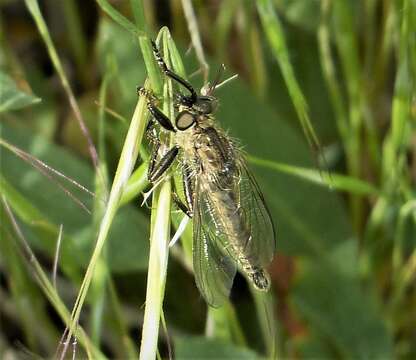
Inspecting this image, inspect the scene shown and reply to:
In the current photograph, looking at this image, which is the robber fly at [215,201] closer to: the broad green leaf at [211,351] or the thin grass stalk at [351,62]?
the broad green leaf at [211,351]

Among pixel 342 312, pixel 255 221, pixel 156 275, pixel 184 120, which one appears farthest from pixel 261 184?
pixel 156 275

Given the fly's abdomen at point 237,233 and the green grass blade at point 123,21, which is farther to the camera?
the fly's abdomen at point 237,233

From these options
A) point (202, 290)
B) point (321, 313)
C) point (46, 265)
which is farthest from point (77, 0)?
point (202, 290)

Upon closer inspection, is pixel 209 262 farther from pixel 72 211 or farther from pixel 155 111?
pixel 72 211

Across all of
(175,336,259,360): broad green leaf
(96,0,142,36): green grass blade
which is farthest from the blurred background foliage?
(96,0,142,36): green grass blade

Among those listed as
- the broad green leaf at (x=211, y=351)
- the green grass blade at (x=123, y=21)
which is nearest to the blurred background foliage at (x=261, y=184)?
the broad green leaf at (x=211, y=351)

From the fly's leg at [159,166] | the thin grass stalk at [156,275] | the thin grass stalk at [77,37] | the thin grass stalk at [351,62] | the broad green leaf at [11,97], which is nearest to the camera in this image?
the thin grass stalk at [156,275]

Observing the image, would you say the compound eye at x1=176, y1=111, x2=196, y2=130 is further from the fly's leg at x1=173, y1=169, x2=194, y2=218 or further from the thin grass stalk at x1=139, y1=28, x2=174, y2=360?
the thin grass stalk at x1=139, y1=28, x2=174, y2=360
